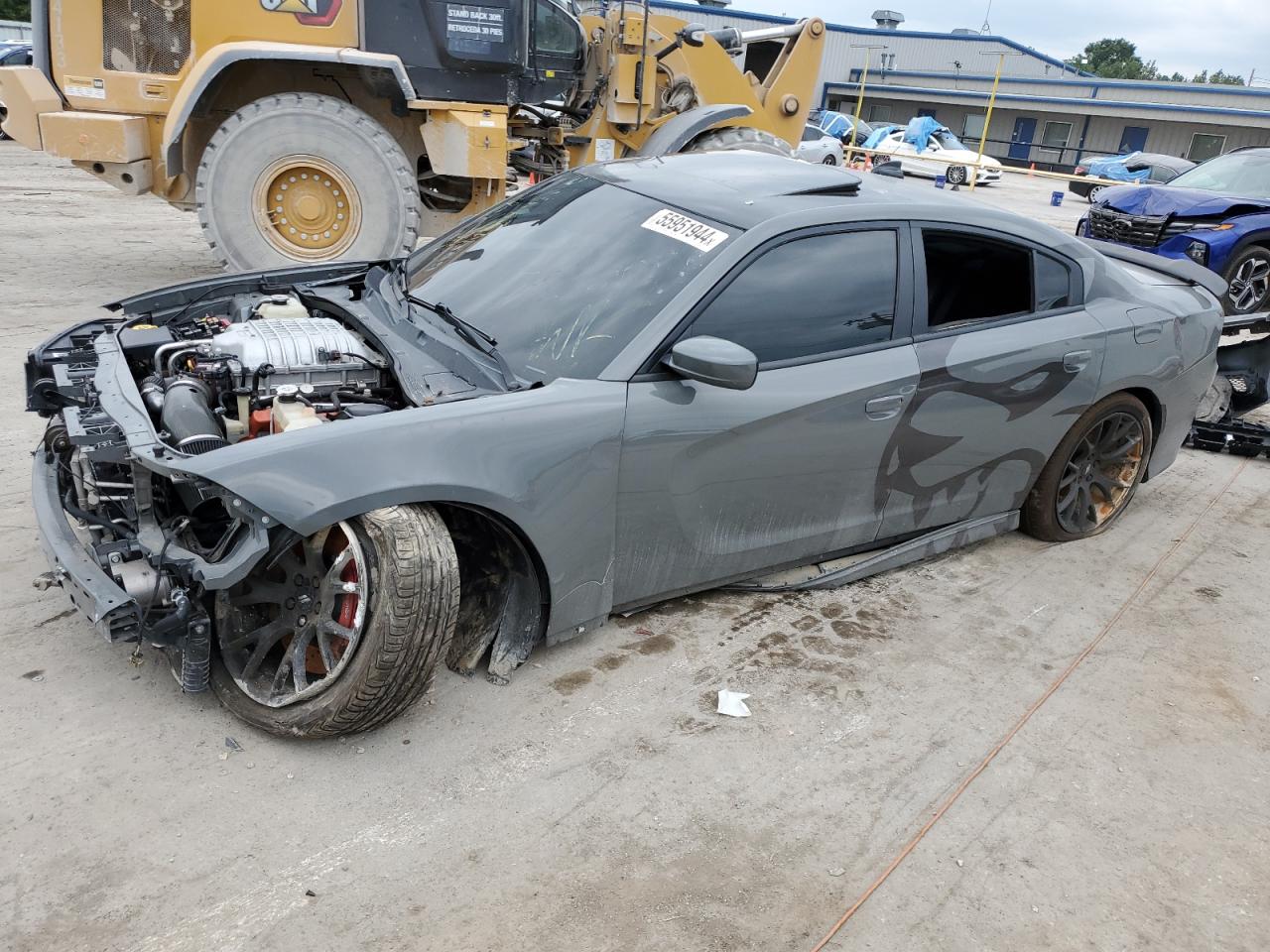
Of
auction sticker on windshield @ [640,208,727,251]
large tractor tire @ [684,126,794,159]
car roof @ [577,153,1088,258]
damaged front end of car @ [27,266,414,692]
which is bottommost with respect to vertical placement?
damaged front end of car @ [27,266,414,692]

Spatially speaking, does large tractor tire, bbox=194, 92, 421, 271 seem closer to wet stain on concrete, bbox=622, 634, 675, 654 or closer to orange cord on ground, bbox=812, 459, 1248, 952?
wet stain on concrete, bbox=622, 634, 675, 654

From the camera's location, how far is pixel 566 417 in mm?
2973

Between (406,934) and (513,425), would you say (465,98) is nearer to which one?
(513,425)

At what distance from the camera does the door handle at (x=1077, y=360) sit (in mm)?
4125

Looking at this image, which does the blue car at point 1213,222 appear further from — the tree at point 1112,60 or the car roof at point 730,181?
the tree at point 1112,60

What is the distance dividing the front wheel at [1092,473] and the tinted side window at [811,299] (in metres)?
→ 1.37

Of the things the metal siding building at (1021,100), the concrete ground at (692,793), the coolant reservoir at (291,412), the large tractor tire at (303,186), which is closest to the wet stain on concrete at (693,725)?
the concrete ground at (692,793)

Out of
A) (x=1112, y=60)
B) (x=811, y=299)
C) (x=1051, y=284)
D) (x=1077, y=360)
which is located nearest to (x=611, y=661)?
(x=811, y=299)

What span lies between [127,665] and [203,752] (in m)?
0.55

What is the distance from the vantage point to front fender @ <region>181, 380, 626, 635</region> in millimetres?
2551

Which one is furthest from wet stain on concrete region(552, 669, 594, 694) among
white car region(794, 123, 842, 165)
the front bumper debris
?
white car region(794, 123, 842, 165)

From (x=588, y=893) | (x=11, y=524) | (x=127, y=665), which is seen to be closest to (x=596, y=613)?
(x=588, y=893)

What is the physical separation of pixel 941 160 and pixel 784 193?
79.7 ft

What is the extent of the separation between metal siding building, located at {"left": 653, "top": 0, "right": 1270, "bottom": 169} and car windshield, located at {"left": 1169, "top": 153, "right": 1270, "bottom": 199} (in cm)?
2127
